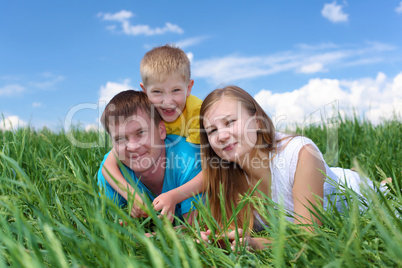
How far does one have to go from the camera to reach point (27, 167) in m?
2.86

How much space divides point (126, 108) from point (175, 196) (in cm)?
80

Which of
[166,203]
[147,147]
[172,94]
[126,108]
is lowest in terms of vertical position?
[166,203]

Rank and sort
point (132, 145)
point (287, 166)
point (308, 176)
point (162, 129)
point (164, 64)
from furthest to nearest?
point (164, 64)
point (162, 129)
point (132, 145)
point (287, 166)
point (308, 176)

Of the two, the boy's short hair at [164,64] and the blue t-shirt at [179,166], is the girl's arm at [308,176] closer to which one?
the blue t-shirt at [179,166]

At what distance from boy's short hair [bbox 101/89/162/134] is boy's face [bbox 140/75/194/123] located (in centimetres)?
7

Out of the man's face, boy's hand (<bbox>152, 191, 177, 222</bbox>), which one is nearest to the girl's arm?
boy's hand (<bbox>152, 191, 177, 222</bbox>)

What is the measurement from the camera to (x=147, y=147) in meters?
2.57

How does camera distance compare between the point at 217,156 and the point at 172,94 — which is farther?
the point at 172,94

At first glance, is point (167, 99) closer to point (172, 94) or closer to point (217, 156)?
point (172, 94)

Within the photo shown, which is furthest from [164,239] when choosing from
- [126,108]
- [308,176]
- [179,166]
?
[126,108]

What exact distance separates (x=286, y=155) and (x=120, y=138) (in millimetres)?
1175

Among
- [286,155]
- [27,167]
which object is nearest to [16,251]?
[286,155]

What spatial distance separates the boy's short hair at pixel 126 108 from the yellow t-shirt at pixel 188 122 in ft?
0.49

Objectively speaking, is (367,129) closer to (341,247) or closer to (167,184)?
(167,184)
